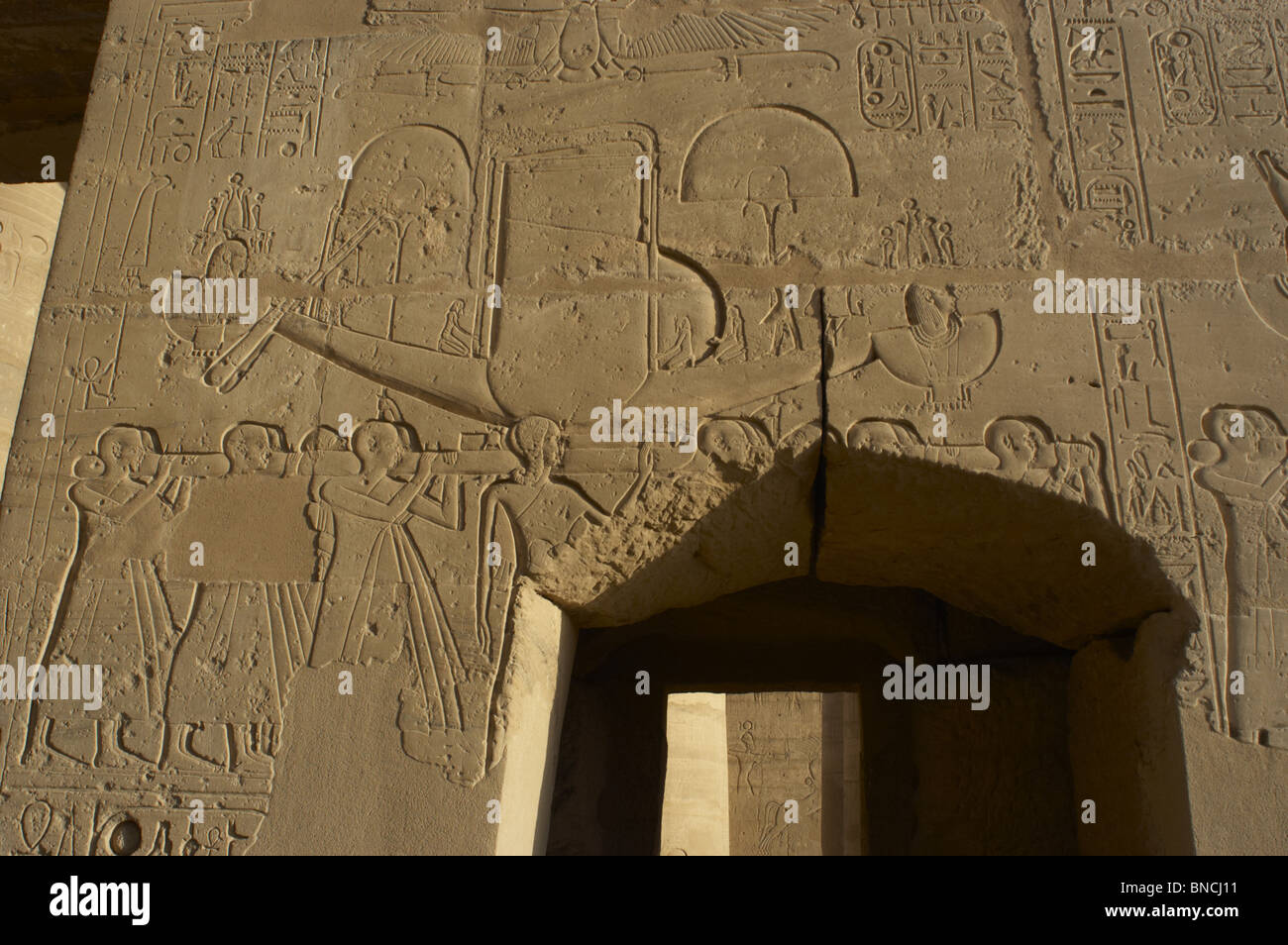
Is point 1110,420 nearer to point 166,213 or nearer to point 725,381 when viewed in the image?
point 725,381

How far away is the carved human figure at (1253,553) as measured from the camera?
2764mm

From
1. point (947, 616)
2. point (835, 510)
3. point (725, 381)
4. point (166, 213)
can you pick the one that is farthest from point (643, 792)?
point (166, 213)

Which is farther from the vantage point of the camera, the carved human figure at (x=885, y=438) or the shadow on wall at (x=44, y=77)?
the shadow on wall at (x=44, y=77)

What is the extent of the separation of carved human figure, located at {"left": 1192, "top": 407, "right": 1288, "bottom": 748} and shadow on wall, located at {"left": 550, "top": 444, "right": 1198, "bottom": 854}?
6.2 inches

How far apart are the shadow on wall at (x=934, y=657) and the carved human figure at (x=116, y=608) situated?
1349mm

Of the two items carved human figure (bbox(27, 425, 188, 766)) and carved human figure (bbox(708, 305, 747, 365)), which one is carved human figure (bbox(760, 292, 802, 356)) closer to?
carved human figure (bbox(708, 305, 747, 365))

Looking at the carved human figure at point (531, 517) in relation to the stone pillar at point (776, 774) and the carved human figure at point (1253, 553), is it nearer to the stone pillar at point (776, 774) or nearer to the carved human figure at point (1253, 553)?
the carved human figure at point (1253, 553)

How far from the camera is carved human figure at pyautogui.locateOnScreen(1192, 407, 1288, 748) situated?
2764 mm

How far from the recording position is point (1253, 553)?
2.88m

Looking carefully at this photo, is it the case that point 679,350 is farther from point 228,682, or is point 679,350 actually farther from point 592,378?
point 228,682

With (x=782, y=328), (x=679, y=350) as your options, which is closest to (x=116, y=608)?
(x=679, y=350)

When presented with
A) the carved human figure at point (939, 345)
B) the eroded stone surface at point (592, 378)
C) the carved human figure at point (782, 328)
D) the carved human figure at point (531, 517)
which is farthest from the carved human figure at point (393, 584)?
the carved human figure at point (939, 345)

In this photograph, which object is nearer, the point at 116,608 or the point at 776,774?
the point at 116,608

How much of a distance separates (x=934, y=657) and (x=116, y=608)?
328 cm
